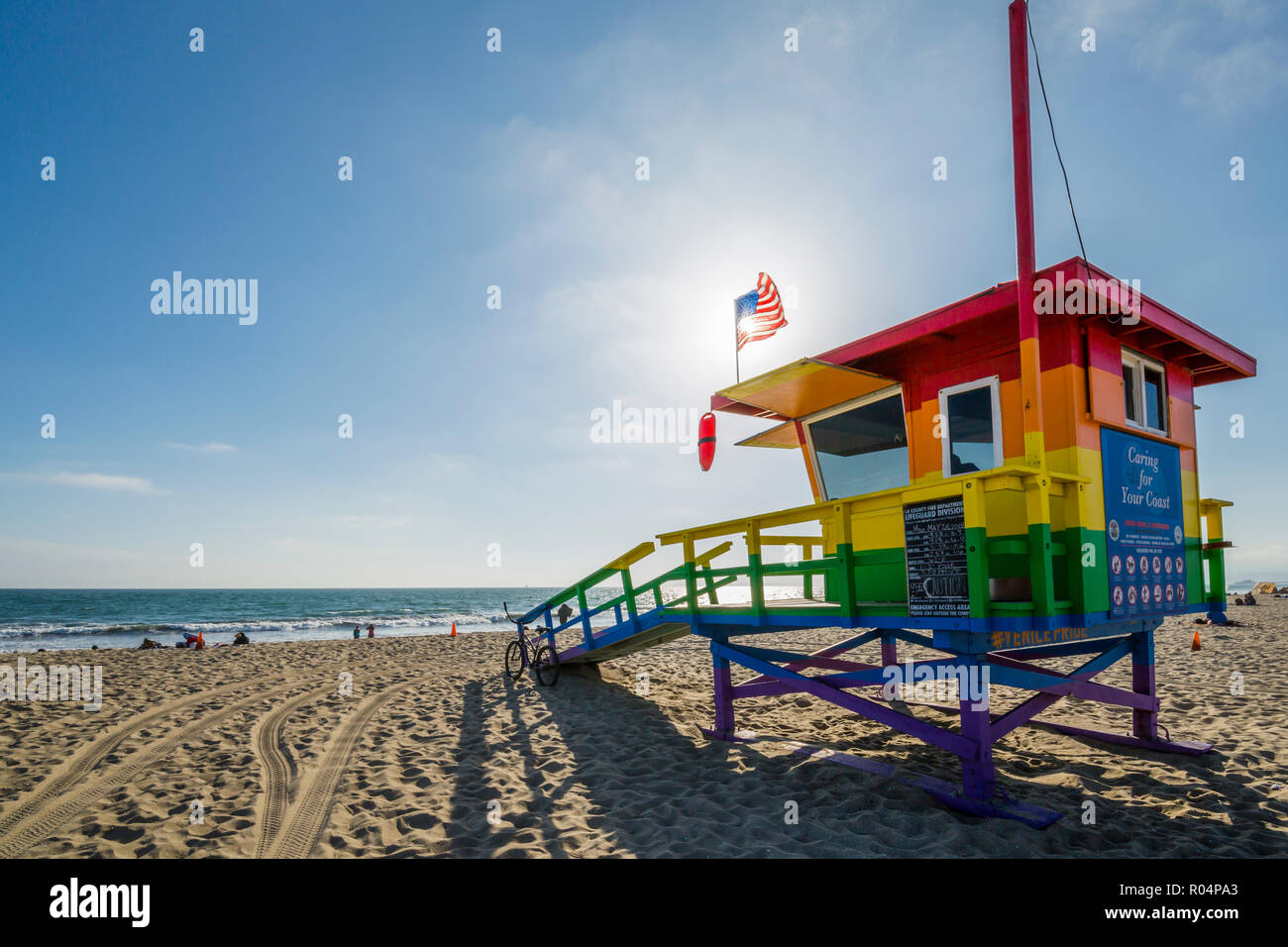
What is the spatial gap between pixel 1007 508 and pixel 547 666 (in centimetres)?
822

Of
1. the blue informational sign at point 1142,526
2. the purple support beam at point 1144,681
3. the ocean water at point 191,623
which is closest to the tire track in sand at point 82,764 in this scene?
the blue informational sign at point 1142,526

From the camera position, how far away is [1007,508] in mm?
5738

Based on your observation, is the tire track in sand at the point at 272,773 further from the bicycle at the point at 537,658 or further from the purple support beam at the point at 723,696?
the purple support beam at the point at 723,696

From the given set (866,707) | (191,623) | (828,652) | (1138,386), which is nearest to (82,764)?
(866,707)

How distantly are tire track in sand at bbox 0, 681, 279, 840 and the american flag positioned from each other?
8938 mm

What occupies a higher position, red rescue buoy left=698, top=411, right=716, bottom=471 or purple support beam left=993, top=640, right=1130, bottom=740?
red rescue buoy left=698, top=411, right=716, bottom=471

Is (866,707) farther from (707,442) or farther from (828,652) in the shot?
(707,442)

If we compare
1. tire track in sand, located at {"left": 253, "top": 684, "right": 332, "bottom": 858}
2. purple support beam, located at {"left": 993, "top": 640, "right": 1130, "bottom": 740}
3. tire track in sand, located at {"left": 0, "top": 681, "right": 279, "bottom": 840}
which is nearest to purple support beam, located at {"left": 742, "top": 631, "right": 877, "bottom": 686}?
purple support beam, located at {"left": 993, "top": 640, "right": 1130, "bottom": 740}

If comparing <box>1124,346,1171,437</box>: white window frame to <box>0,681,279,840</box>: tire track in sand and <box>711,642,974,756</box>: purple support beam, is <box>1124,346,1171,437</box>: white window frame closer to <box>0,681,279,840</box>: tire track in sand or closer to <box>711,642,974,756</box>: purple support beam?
<box>711,642,974,756</box>: purple support beam

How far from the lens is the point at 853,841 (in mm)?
4930

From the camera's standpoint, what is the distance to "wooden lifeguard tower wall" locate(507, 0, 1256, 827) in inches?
201
